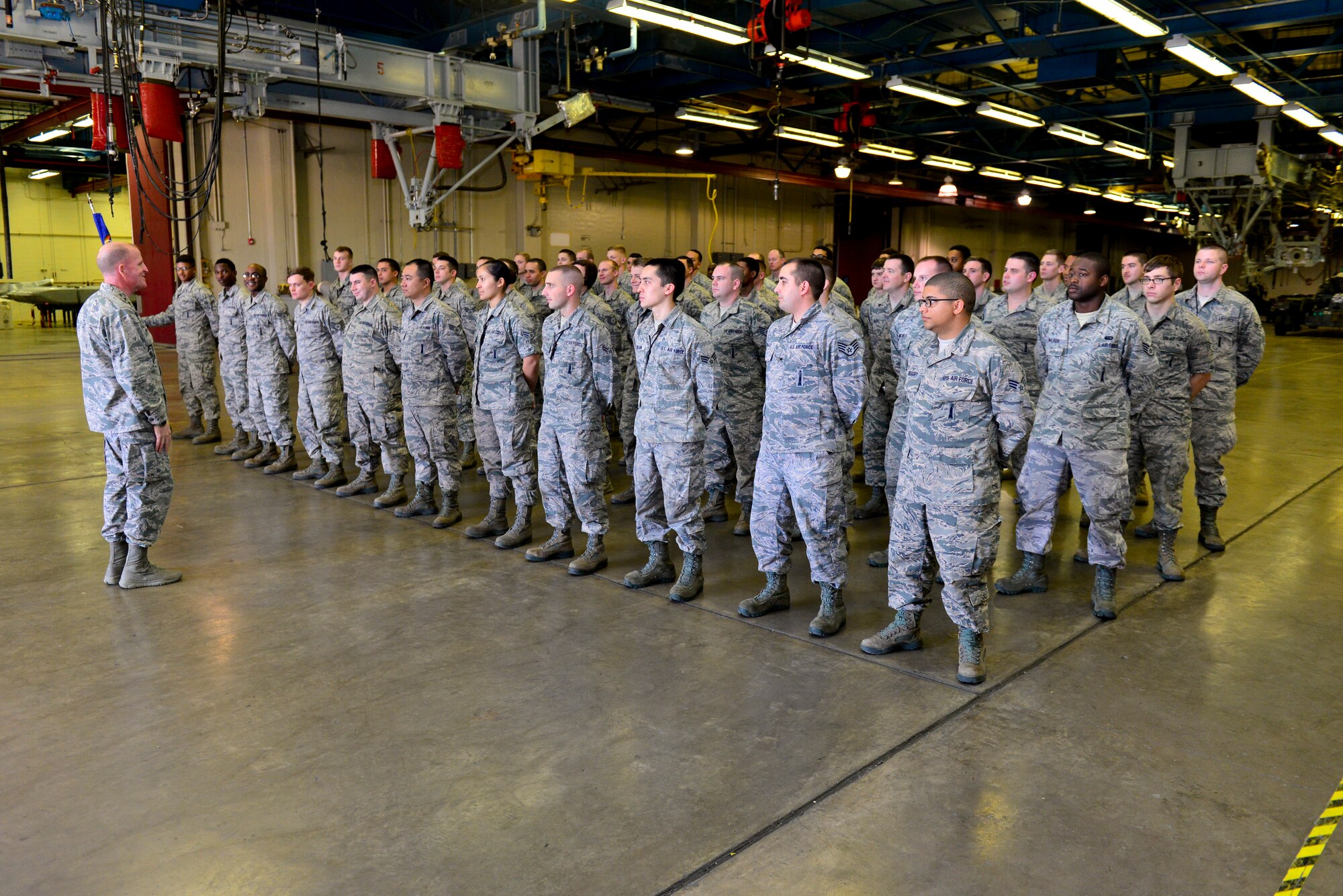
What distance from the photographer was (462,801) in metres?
2.88

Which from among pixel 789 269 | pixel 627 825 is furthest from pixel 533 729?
pixel 789 269

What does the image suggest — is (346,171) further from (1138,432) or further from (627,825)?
(627,825)

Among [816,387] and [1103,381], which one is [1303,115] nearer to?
[1103,381]

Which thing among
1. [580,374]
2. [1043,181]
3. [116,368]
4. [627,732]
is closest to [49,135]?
[116,368]

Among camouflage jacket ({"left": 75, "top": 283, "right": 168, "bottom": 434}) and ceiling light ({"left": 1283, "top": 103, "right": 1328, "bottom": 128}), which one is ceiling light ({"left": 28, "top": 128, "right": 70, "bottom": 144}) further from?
ceiling light ({"left": 1283, "top": 103, "right": 1328, "bottom": 128})

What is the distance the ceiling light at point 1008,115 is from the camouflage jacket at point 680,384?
10621 mm

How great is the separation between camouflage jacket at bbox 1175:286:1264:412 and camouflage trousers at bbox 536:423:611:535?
11.5 ft

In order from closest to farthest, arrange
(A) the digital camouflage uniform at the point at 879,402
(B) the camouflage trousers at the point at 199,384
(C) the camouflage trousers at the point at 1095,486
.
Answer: (C) the camouflage trousers at the point at 1095,486
(A) the digital camouflage uniform at the point at 879,402
(B) the camouflage trousers at the point at 199,384

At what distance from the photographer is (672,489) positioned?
15.3 feet

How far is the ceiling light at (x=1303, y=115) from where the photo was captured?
13500 mm

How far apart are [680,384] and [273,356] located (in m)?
4.34

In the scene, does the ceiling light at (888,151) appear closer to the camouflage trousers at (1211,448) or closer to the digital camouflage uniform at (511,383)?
the camouflage trousers at (1211,448)

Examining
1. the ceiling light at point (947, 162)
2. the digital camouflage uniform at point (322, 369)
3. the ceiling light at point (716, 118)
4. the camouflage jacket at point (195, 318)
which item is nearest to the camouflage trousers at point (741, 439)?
the digital camouflage uniform at point (322, 369)

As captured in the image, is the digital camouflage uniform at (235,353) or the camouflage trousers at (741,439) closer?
the camouflage trousers at (741,439)
